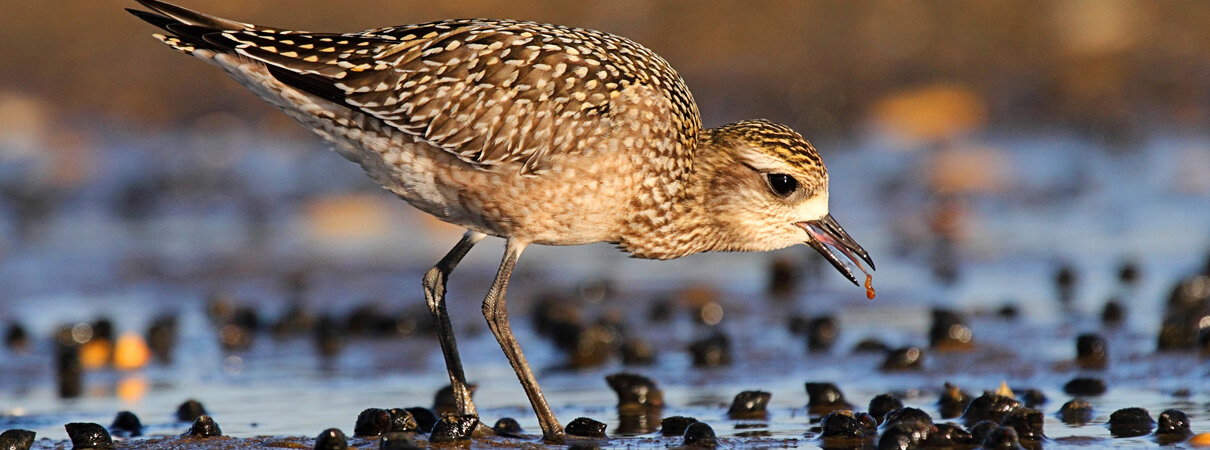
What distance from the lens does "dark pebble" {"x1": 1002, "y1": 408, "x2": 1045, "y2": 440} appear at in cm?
725

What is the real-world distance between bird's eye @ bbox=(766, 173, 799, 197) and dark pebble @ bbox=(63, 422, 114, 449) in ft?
11.6

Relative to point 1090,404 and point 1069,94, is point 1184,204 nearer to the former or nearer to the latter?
point 1069,94

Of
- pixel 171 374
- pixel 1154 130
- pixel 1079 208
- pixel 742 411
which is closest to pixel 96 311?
pixel 171 374

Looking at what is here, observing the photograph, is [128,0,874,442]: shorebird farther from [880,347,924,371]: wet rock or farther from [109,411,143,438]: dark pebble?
[109,411,143,438]: dark pebble

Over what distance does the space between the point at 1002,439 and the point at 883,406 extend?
1033mm

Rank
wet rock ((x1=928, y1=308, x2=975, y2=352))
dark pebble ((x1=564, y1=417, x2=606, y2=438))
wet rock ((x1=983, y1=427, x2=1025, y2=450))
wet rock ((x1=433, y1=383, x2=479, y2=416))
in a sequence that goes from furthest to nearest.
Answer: wet rock ((x1=928, y1=308, x2=975, y2=352)) → wet rock ((x1=433, y1=383, x2=479, y2=416)) → dark pebble ((x1=564, y1=417, x2=606, y2=438)) → wet rock ((x1=983, y1=427, x2=1025, y2=450))

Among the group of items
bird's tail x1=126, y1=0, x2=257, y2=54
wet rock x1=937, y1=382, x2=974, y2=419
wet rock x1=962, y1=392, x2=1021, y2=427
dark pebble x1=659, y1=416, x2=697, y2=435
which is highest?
bird's tail x1=126, y1=0, x2=257, y2=54

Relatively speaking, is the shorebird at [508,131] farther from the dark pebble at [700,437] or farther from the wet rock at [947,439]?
the wet rock at [947,439]

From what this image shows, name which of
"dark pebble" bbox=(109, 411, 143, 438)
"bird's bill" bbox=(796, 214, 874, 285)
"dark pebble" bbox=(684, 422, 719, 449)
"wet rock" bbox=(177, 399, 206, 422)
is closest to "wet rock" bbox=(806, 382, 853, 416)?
"bird's bill" bbox=(796, 214, 874, 285)

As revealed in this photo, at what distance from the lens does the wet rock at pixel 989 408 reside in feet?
25.3

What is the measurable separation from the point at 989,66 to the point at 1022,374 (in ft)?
39.3

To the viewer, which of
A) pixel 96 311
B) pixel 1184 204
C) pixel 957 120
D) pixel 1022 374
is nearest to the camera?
pixel 1022 374

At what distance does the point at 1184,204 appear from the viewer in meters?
15.1

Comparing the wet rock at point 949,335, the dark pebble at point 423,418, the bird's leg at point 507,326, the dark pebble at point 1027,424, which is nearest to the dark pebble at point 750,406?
the bird's leg at point 507,326
